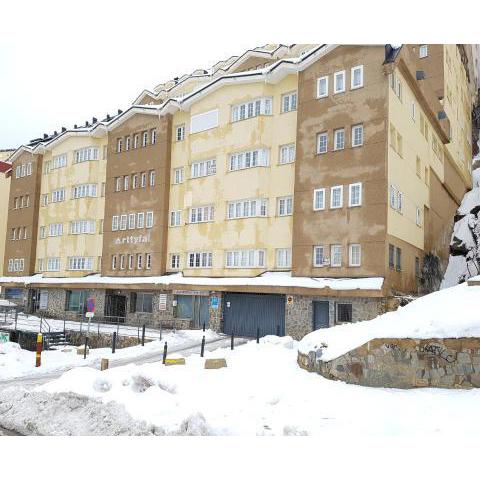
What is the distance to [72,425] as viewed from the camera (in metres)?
11.7

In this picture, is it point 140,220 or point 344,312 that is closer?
point 344,312

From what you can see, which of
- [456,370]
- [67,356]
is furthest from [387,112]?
[67,356]

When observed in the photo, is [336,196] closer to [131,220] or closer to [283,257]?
[283,257]

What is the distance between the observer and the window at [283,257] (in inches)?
1251

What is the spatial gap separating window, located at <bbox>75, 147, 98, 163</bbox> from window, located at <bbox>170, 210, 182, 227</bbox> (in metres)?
11.5

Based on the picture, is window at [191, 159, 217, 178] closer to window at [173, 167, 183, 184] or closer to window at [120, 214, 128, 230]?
window at [173, 167, 183, 184]

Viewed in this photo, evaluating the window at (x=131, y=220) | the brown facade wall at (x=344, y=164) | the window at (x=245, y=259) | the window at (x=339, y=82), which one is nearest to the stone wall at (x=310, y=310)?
the brown facade wall at (x=344, y=164)

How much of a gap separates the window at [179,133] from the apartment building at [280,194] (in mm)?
107

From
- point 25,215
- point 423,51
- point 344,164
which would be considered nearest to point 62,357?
point 344,164

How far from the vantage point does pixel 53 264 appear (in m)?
47.6

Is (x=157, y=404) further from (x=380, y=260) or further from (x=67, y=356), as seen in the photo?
(x=380, y=260)

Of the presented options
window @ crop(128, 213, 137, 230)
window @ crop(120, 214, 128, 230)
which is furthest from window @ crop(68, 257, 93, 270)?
window @ crop(128, 213, 137, 230)

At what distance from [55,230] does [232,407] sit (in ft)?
131

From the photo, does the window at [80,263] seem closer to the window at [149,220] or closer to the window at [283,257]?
the window at [149,220]
